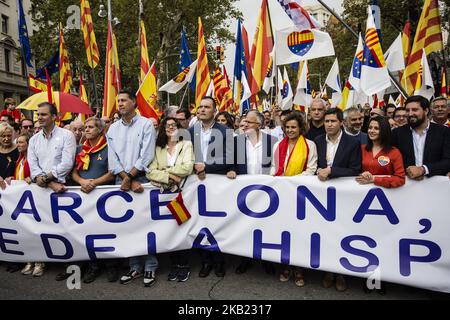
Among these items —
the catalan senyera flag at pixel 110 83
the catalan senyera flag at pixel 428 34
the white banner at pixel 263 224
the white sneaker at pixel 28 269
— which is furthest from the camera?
the catalan senyera flag at pixel 110 83

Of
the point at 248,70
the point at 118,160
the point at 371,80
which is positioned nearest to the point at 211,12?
the point at 248,70

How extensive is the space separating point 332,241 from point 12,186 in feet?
11.4

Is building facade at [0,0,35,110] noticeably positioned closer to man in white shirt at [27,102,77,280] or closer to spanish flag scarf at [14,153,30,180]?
spanish flag scarf at [14,153,30,180]

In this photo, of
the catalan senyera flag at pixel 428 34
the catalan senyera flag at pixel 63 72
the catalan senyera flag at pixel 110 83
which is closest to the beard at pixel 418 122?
the catalan senyera flag at pixel 428 34

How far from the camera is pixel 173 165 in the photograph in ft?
12.6

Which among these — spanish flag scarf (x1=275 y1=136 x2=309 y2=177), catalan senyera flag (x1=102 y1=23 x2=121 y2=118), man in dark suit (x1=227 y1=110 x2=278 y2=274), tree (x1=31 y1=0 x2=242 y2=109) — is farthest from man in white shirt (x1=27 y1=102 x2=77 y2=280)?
tree (x1=31 y1=0 x2=242 y2=109)

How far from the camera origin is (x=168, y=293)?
346 cm

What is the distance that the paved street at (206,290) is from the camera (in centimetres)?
337

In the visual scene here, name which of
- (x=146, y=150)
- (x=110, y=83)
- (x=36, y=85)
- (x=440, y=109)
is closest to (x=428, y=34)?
(x=440, y=109)

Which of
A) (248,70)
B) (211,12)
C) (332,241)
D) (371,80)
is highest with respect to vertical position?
(211,12)

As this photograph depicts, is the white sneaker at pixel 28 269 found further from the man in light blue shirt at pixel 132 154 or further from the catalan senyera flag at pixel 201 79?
the catalan senyera flag at pixel 201 79

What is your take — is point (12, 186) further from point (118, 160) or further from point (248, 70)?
point (248, 70)

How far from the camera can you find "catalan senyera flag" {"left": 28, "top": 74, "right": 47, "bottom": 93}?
29.3ft

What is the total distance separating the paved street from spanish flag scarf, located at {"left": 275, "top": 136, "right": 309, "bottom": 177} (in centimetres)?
110
